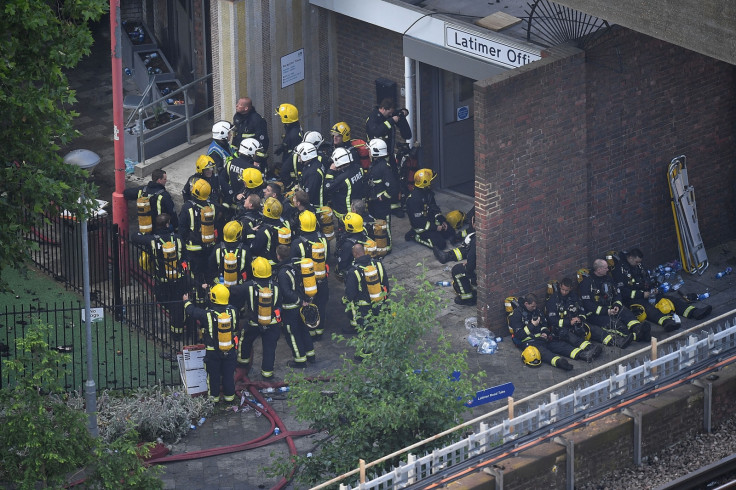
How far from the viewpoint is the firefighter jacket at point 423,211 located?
943 inches

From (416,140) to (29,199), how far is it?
925 cm

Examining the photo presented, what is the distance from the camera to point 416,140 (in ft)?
83.1

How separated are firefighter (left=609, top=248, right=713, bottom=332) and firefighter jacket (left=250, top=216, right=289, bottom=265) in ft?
15.3

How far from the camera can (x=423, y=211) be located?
24016mm

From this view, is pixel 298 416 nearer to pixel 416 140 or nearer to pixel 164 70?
pixel 416 140

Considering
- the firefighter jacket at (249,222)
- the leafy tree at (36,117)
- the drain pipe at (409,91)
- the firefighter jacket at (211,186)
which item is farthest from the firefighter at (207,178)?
the leafy tree at (36,117)

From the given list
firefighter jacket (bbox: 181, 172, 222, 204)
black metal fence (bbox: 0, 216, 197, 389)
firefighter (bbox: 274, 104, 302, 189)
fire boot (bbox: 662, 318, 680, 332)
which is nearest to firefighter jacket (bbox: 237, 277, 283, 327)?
black metal fence (bbox: 0, 216, 197, 389)

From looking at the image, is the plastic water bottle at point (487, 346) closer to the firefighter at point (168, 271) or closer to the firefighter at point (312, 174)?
the firefighter at point (312, 174)

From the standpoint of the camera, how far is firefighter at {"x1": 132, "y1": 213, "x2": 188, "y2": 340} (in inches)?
848

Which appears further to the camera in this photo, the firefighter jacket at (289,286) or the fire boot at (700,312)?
the fire boot at (700,312)

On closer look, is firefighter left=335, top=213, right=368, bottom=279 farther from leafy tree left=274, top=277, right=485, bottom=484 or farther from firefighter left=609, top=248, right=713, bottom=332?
leafy tree left=274, top=277, right=485, bottom=484

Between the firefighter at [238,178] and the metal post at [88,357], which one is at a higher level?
the firefighter at [238,178]

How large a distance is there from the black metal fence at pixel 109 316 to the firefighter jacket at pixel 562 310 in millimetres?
4710

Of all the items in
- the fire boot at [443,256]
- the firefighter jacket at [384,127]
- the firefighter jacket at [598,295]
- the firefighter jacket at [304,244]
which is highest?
the firefighter jacket at [384,127]
